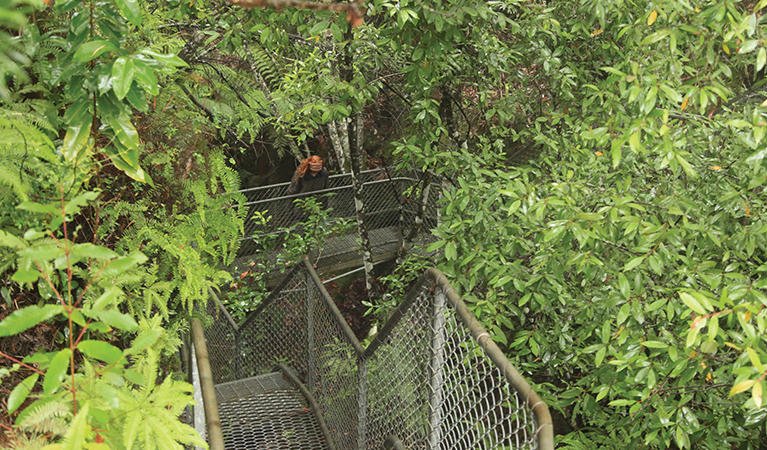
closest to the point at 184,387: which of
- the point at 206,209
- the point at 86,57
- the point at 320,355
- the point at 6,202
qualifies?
the point at 6,202

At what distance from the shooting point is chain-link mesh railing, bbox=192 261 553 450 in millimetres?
1682

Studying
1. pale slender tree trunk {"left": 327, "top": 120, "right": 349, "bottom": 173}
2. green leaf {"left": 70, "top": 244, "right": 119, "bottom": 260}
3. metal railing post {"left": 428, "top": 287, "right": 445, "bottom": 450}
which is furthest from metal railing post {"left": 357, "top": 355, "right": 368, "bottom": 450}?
pale slender tree trunk {"left": 327, "top": 120, "right": 349, "bottom": 173}

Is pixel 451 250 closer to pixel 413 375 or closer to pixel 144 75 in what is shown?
pixel 413 375

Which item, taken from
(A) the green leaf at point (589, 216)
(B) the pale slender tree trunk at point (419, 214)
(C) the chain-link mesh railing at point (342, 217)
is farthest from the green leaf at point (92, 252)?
(C) the chain-link mesh railing at point (342, 217)

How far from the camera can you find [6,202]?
151 centimetres

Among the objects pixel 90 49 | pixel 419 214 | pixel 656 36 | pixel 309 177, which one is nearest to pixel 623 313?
pixel 656 36

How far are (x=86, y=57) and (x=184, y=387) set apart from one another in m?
0.95

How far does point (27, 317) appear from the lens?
41.7 inches

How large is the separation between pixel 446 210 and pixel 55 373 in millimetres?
2412

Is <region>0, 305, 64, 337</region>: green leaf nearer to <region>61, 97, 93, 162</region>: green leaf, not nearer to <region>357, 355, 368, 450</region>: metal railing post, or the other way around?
<region>61, 97, 93, 162</region>: green leaf

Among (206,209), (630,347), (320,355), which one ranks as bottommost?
(320,355)

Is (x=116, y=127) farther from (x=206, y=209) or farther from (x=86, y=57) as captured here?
(x=206, y=209)

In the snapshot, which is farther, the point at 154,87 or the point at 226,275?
the point at 226,275

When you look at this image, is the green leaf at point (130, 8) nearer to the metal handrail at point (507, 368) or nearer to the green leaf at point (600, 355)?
the metal handrail at point (507, 368)
